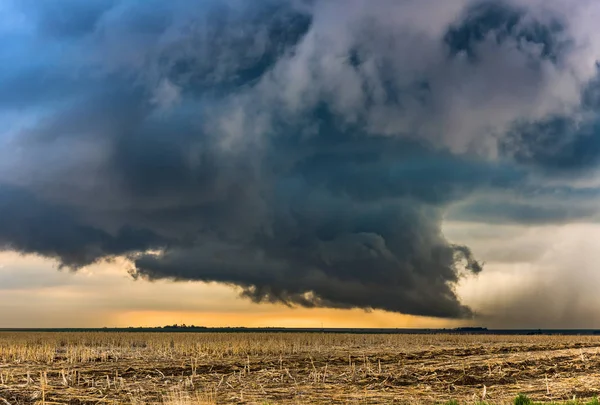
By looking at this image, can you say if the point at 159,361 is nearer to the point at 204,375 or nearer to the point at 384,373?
the point at 204,375

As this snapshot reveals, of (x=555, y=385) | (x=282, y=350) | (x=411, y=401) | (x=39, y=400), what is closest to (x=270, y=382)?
(x=411, y=401)

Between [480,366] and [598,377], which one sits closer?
[598,377]

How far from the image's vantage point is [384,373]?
2927cm

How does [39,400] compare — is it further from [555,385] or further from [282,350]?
[282,350]

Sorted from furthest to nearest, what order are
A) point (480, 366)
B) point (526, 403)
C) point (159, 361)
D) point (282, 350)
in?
point (282, 350) < point (159, 361) < point (480, 366) < point (526, 403)

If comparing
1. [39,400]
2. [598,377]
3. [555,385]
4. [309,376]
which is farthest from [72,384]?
[598,377]

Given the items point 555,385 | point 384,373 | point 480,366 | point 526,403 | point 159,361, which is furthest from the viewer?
point 159,361

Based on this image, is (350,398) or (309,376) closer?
(350,398)

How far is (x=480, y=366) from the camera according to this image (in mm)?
33500

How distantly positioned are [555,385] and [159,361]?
2271cm

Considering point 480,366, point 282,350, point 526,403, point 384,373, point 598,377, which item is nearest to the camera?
point 526,403

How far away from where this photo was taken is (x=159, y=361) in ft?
121

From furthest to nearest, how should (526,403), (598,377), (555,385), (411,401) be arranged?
(598,377) < (555,385) < (411,401) < (526,403)

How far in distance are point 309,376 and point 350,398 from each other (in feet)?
22.0
